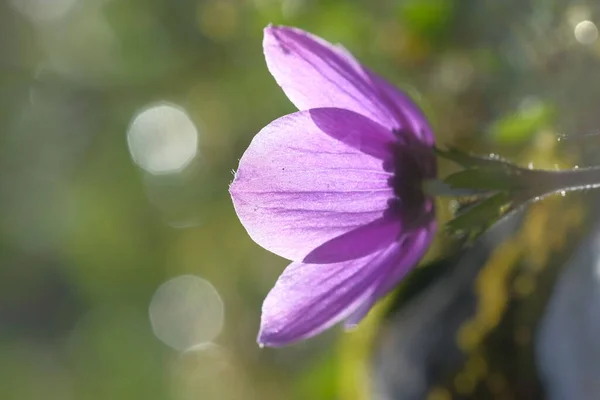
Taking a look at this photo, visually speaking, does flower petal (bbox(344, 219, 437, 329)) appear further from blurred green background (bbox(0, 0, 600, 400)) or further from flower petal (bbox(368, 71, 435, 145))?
blurred green background (bbox(0, 0, 600, 400))

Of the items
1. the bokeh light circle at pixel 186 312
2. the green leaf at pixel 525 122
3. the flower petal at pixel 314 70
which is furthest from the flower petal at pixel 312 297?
the bokeh light circle at pixel 186 312

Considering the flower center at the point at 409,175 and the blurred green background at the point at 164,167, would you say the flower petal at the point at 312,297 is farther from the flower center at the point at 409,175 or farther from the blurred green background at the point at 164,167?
the blurred green background at the point at 164,167

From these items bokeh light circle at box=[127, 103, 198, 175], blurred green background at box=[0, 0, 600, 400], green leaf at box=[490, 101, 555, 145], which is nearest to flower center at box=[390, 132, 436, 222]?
green leaf at box=[490, 101, 555, 145]

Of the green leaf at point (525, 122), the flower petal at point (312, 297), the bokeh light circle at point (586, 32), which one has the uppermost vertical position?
the bokeh light circle at point (586, 32)

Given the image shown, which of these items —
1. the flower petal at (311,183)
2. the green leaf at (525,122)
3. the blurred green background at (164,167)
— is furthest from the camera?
the blurred green background at (164,167)

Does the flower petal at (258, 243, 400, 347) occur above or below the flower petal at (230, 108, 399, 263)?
below

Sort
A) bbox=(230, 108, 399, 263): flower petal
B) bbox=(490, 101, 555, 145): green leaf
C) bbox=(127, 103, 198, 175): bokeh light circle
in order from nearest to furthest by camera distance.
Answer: bbox=(230, 108, 399, 263): flower petal, bbox=(490, 101, 555, 145): green leaf, bbox=(127, 103, 198, 175): bokeh light circle

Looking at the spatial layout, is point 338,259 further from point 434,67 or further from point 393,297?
point 434,67

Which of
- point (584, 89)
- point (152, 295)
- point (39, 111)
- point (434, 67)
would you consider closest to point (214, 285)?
point (152, 295)
